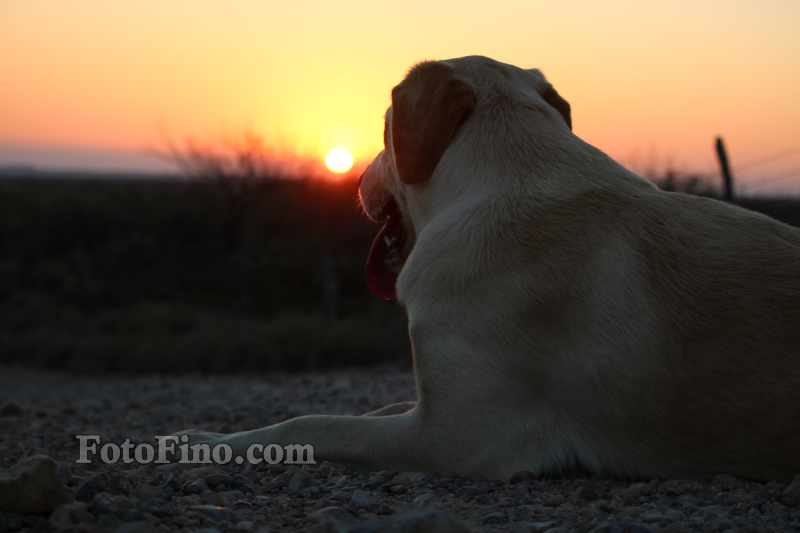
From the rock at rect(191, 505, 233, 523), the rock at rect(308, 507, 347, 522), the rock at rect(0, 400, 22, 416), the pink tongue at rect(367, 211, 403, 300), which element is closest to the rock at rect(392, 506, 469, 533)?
the rock at rect(308, 507, 347, 522)

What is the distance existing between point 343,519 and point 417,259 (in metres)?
1.12

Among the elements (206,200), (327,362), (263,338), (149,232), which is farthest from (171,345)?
(206,200)

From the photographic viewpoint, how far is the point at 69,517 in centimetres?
155

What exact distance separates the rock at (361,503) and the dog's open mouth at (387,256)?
1.28 meters

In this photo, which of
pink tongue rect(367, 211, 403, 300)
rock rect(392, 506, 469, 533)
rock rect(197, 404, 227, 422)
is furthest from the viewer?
rock rect(197, 404, 227, 422)

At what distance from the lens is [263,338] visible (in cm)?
1023

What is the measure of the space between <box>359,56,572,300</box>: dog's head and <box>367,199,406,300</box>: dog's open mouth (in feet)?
0.63

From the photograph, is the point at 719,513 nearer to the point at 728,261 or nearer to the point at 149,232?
the point at 728,261

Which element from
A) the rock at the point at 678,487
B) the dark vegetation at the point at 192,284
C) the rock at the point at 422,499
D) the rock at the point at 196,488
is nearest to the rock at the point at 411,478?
the rock at the point at 422,499

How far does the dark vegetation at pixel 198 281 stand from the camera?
10281 mm

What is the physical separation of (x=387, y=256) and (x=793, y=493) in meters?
1.99

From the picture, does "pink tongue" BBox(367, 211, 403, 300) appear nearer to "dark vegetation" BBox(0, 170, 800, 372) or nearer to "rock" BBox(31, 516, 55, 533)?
"dark vegetation" BBox(0, 170, 800, 372)

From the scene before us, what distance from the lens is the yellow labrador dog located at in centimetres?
194

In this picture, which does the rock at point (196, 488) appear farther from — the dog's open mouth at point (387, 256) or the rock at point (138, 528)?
the dog's open mouth at point (387, 256)
